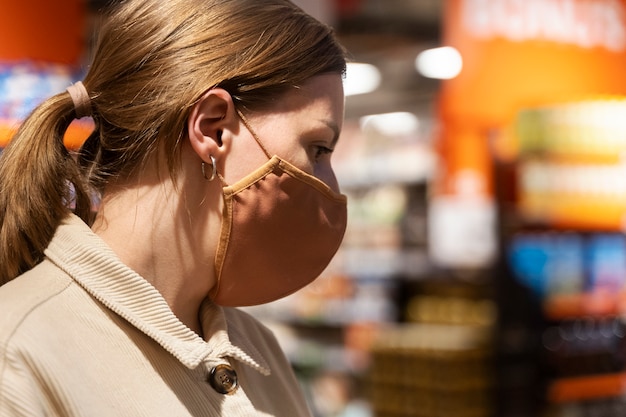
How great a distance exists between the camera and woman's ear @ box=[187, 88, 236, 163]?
132cm

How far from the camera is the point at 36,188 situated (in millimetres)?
1328

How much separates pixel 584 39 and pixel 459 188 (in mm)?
3747

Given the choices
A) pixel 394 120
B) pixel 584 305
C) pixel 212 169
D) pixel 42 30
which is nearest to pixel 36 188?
pixel 212 169

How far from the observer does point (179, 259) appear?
4.44 feet

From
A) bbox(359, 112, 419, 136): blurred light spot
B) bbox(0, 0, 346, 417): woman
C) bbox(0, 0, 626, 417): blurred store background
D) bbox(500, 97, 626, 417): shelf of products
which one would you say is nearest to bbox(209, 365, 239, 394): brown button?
bbox(0, 0, 346, 417): woman

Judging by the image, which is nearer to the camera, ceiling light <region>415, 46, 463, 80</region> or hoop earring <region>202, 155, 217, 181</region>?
hoop earring <region>202, 155, 217, 181</region>

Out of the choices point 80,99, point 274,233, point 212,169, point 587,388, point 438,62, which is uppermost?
point 438,62

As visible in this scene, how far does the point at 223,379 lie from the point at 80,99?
504 mm

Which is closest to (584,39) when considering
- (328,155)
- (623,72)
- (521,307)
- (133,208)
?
(623,72)

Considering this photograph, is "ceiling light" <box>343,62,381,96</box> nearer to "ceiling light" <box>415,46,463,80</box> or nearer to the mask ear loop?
"ceiling light" <box>415,46,463,80</box>

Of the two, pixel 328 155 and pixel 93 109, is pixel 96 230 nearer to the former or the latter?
pixel 93 109

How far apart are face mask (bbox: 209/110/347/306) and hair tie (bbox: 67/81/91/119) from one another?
0.84ft

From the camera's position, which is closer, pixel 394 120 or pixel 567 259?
pixel 567 259

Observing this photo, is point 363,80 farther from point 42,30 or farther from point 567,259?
point 42,30
